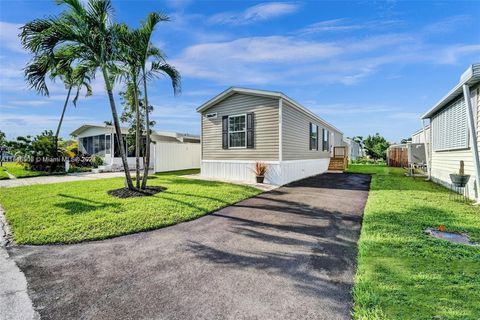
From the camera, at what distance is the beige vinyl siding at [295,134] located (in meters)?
10.3

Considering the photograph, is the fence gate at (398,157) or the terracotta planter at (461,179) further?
the fence gate at (398,157)

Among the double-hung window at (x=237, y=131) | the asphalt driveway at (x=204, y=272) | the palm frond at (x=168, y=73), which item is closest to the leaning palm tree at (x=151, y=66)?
the palm frond at (x=168, y=73)

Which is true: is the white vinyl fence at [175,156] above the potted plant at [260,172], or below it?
above

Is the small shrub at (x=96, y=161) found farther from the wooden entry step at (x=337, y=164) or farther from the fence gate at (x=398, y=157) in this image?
the fence gate at (x=398, y=157)

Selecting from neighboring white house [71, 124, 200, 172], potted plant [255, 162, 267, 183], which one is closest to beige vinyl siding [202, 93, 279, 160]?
potted plant [255, 162, 267, 183]

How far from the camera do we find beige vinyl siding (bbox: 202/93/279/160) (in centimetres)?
1009

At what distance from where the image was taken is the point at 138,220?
4.86m

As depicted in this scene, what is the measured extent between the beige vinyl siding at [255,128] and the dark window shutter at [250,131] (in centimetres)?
14

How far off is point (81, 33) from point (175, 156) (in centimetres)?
1028

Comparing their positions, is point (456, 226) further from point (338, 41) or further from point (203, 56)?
point (203, 56)

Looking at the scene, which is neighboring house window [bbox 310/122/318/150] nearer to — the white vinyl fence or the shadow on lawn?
the white vinyl fence

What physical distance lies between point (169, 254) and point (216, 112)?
9268mm

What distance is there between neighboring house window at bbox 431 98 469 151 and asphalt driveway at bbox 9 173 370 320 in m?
5.84

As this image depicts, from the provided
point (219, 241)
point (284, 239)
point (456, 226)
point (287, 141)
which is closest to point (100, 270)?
point (219, 241)
